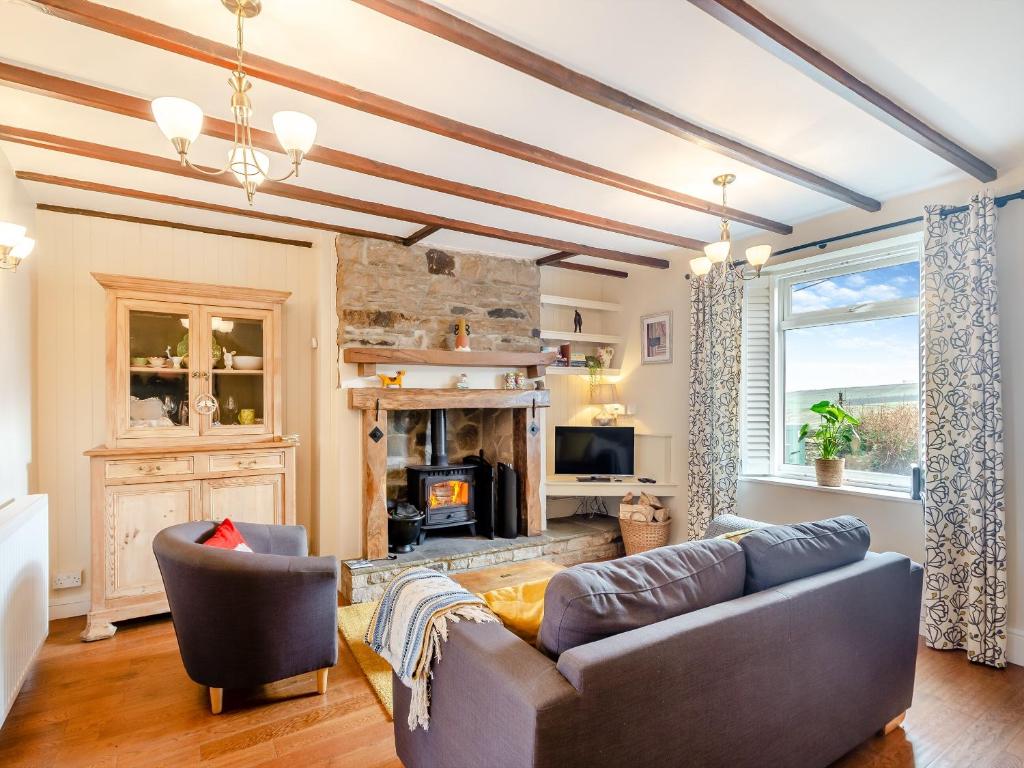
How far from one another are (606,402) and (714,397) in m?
1.32

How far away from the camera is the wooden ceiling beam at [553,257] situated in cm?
465

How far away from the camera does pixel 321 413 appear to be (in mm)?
4047

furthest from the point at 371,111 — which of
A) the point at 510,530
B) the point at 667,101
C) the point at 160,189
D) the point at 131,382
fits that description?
the point at 510,530

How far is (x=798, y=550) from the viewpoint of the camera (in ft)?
6.51

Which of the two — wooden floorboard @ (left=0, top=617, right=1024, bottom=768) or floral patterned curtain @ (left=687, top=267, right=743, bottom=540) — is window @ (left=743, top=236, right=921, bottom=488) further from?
wooden floorboard @ (left=0, top=617, right=1024, bottom=768)

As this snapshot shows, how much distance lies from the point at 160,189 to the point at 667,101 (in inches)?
113

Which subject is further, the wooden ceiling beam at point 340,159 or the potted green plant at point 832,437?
the potted green plant at point 832,437

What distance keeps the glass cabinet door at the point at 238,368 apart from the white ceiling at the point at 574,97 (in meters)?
0.82

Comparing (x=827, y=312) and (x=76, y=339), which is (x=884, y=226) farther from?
(x=76, y=339)

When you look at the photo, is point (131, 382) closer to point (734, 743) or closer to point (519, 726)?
point (519, 726)

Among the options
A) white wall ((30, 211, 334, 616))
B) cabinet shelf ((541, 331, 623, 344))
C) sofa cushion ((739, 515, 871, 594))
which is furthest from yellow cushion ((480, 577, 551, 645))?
cabinet shelf ((541, 331, 623, 344))

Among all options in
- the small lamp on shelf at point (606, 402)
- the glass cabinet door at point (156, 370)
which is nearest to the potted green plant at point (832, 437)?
the small lamp on shelf at point (606, 402)

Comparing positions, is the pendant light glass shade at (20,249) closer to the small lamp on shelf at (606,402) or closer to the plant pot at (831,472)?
the small lamp on shelf at (606,402)

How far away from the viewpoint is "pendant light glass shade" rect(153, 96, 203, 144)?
154 centimetres
